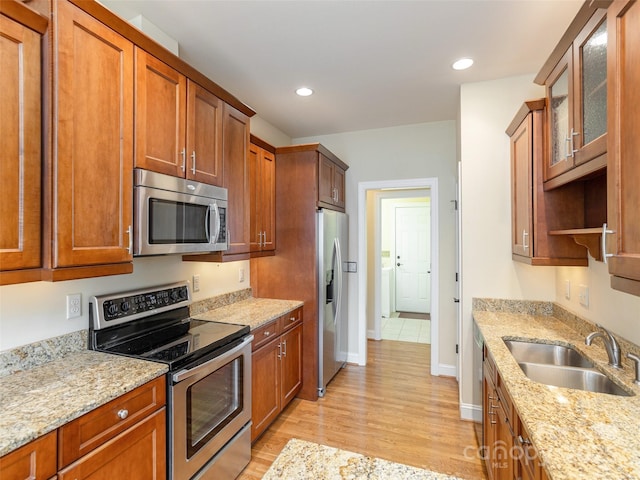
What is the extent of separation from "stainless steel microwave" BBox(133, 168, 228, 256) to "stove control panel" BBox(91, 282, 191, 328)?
0.37 m

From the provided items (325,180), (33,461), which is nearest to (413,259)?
(325,180)

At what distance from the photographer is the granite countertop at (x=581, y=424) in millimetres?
864

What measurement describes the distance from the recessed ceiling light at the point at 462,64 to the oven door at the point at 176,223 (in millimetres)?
1909

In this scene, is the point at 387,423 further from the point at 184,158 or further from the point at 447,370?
the point at 184,158

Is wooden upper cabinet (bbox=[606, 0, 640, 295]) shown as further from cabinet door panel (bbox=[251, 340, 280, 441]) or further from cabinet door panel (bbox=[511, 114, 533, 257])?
cabinet door panel (bbox=[251, 340, 280, 441])

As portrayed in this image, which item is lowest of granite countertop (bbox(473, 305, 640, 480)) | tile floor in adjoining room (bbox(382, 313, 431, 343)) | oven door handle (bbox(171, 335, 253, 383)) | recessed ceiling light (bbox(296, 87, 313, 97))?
tile floor in adjoining room (bbox(382, 313, 431, 343))

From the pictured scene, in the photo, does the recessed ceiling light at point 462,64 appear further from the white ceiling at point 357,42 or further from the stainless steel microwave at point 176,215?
the stainless steel microwave at point 176,215

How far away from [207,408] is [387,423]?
1.54 m

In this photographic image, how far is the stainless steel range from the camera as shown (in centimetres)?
161

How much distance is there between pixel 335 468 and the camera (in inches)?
31.6

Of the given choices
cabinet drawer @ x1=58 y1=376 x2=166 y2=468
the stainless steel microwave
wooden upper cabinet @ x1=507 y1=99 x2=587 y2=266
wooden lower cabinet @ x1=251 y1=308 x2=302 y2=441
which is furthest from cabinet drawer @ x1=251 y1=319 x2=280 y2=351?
wooden upper cabinet @ x1=507 y1=99 x2=587 y2=266

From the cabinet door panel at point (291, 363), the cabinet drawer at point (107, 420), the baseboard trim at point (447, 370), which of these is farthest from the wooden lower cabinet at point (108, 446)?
the baseboard trim at point (447, 370)

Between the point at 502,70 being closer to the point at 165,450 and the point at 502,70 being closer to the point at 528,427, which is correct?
the point at 528,427

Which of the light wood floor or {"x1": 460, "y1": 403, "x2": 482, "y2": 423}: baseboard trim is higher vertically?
{"x1": 460, "y1": 403, "x2": 482, "y2": 423}: baseboard trim
